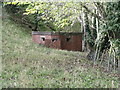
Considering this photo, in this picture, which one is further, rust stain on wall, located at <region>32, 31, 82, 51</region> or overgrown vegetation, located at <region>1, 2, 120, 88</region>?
rust stain on wall, located at <region>32, 31, 82, 51</region>

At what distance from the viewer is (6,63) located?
684 centimetres

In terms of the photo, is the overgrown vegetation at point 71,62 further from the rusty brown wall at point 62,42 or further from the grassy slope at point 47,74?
the rusty brown wall at point 62,42

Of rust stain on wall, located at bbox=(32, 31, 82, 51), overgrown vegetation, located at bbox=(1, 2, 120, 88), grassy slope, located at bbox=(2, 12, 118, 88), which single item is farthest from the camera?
rust stain on wall, located at bbox=(32, 31, 82, 51)

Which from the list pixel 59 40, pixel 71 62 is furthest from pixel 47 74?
pixel 59 40

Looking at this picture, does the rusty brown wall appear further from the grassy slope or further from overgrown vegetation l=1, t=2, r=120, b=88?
the grassy slope

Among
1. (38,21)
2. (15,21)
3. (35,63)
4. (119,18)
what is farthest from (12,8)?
(119,18)

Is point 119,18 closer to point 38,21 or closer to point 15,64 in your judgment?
point 15,64

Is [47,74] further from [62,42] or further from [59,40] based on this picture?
[62,42]

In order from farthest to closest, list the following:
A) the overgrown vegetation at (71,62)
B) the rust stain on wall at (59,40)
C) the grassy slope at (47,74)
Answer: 1. the rust stain on wall at (59,40)
2. the overgrown vegetation at (71,62)
3. the grassy slope at (47,74)

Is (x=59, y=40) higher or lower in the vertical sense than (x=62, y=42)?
higher

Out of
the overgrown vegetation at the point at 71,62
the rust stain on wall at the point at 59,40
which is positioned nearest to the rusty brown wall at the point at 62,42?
the rust stain on wall at the point at 59,40

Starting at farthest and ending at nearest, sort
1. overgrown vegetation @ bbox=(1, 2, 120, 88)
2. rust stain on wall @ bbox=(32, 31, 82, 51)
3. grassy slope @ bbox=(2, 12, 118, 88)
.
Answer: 1. rust stain on wall @ bbox=(32, 31, 82, 51)
2. overgrown vegetation @ bbox=(1, 2, 120, 88)
3. grassy slope @ bbox=(2, 12, 118, 88)

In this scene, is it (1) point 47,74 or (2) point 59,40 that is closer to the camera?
(1) point 47,74

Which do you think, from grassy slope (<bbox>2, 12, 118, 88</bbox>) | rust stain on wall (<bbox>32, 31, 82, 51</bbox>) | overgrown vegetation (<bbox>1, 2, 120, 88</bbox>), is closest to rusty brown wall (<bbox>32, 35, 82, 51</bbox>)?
rust stain on wall (<bbox>32, 31, 82, 51</bbox>)
